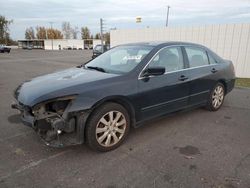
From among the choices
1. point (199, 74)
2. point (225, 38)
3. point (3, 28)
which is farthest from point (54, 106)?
point (3, 28)

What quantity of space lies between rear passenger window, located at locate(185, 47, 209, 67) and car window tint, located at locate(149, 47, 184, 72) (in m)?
0.29

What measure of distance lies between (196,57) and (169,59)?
899 mm

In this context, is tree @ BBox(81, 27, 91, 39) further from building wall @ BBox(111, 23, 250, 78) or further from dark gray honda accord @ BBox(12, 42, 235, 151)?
dark gray honda accord @ BBox(12, 42, 235, 151)

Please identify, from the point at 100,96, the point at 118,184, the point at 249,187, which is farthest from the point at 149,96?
the point at 249,187

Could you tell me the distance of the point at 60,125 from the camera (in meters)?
2.76

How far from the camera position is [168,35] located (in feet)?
37.4

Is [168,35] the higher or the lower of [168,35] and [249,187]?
the higher

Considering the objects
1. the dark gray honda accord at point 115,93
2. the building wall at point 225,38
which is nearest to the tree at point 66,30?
the building wall at point 225,38

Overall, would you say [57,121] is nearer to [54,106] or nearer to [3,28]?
[54,106]

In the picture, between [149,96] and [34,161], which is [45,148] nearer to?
[34,161]

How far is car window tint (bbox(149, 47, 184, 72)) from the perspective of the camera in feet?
12.3

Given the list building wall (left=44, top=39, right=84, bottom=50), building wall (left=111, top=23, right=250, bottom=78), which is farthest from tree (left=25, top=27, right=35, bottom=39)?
building wall (left=111, top=23, right=250, bottom=78)

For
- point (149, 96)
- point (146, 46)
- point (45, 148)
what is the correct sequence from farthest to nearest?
point (146, 46) < point (149, 96) < point (45, 148)

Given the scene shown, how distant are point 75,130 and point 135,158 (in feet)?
2.99
